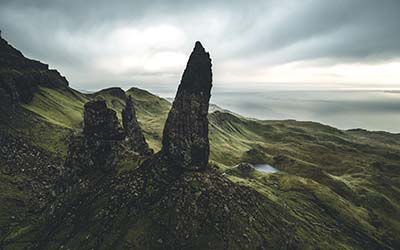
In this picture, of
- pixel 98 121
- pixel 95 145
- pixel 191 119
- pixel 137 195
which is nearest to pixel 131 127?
pixel 98 121

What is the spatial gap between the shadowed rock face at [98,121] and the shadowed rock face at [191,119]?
18.6 meters

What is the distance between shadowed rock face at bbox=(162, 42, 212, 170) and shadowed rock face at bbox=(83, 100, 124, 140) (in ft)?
61.0

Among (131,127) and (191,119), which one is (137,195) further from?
(131,127)

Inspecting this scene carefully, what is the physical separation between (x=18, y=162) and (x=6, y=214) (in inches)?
1062

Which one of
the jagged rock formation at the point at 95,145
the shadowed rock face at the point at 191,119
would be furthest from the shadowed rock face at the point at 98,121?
the shadowed rock face at the point at 191,119

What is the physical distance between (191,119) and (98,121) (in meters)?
29.4

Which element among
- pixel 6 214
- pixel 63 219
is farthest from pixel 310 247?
pixel 6 214

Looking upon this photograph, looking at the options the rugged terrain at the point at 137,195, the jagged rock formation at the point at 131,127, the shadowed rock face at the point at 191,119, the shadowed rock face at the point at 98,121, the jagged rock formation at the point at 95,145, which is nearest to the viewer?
the rugged terrain at the point at 137,195

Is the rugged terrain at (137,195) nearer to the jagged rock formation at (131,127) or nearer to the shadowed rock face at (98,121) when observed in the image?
the shadowed rock face at (98,121)

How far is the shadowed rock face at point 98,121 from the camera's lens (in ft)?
314

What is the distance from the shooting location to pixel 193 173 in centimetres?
8969

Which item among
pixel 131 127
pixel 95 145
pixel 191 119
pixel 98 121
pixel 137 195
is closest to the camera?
pixel 137 195

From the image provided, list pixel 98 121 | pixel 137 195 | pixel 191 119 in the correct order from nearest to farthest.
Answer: pixel 137 195 < pixel 191 119 < pixel 98 121

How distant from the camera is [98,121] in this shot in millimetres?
96125
